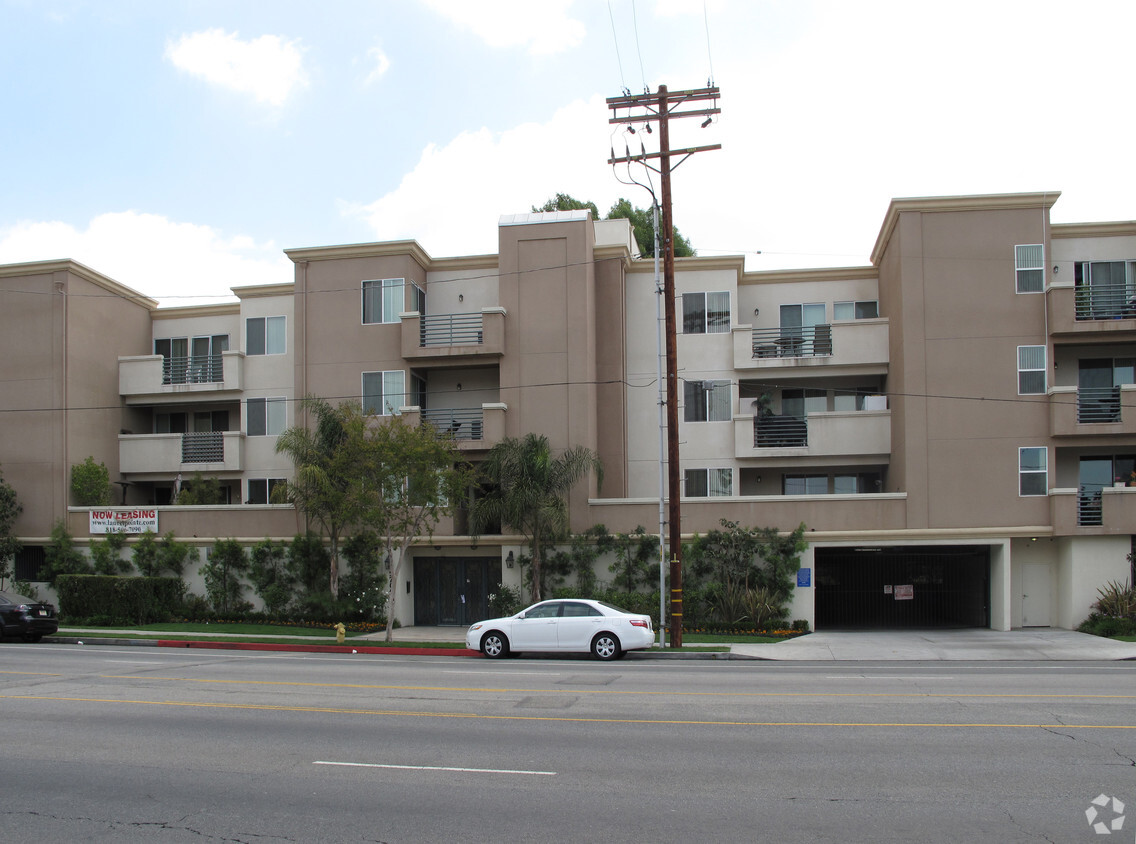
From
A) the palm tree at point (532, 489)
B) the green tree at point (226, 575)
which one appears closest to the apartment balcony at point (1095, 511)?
the palm tree at point (532, 489)

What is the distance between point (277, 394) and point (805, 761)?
26380 mm

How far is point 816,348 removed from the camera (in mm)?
30297

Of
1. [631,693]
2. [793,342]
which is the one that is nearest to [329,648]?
[631,693]

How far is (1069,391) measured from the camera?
26234 millimetres

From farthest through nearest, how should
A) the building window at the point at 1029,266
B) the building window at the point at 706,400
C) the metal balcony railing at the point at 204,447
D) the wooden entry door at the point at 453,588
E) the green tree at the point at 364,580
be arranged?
the metal balcony railing at the point at 204,447
the building window at the point at 706,400
the wooden entry door at the point at 453,588
the green tree at the point at 364,580
the building window at the point at 1029,266

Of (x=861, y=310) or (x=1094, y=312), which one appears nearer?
(x=1094, y=312)

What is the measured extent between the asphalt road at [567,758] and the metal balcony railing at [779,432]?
1323 cm

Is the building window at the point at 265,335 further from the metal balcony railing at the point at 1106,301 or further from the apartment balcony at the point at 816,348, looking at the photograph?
the metal balcony railing at the point at 1106,301

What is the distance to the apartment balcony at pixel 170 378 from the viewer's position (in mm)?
32969

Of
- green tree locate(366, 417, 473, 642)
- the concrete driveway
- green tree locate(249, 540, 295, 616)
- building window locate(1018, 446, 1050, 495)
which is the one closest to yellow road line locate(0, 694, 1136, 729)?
the concrete driveway

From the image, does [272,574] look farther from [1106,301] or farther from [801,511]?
[1106,301]

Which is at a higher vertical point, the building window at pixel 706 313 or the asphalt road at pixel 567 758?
the building window at pixel 706 313

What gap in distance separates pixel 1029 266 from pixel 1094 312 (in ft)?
8.56

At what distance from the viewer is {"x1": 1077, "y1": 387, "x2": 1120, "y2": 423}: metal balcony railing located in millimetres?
26562
